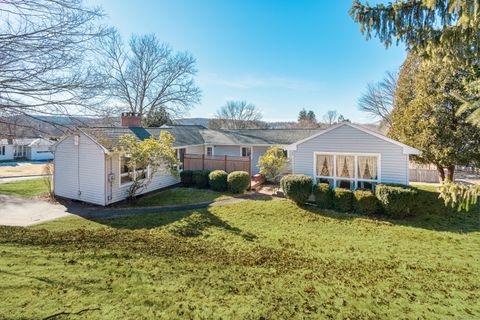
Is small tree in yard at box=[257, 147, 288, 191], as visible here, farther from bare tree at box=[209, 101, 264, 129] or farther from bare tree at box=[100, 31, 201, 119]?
bare tree at box=[209, 101, 264, 129]

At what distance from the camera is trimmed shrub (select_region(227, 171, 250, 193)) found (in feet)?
51.3

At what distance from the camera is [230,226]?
10336 millimetres

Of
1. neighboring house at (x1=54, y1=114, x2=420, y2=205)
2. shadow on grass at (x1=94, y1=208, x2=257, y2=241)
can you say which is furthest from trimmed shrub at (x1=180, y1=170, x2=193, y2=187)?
shadow on grass at (x1=94, y1=208, x2=257, y2=241)

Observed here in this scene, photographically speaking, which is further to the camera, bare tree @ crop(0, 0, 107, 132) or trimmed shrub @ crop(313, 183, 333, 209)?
trimmed shrub @ crop(313, 183, 333, 209)

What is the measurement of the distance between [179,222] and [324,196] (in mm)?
7133

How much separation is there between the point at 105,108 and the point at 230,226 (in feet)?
20.8

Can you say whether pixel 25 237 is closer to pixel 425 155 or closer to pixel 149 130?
pixel 149 130

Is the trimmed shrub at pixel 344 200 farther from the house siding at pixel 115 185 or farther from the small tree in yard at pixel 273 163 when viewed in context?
the house siding at pixel 115 185

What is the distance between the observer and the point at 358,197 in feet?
39.0

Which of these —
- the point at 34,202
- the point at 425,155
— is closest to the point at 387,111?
the point at 425,155

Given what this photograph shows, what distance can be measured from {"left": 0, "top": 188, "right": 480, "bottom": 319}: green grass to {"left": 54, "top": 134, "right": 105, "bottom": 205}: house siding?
113 inches

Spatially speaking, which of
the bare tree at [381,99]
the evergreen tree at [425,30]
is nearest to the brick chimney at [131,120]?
the evergreen tree at [425,30]

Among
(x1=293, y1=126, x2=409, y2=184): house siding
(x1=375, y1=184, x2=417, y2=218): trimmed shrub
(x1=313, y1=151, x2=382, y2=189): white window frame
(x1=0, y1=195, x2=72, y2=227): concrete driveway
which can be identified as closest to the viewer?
(x1=0, y1=195, x2=72, y2=227): concrete driveway

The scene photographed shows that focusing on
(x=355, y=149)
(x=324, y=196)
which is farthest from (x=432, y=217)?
(x=324, y=196)
